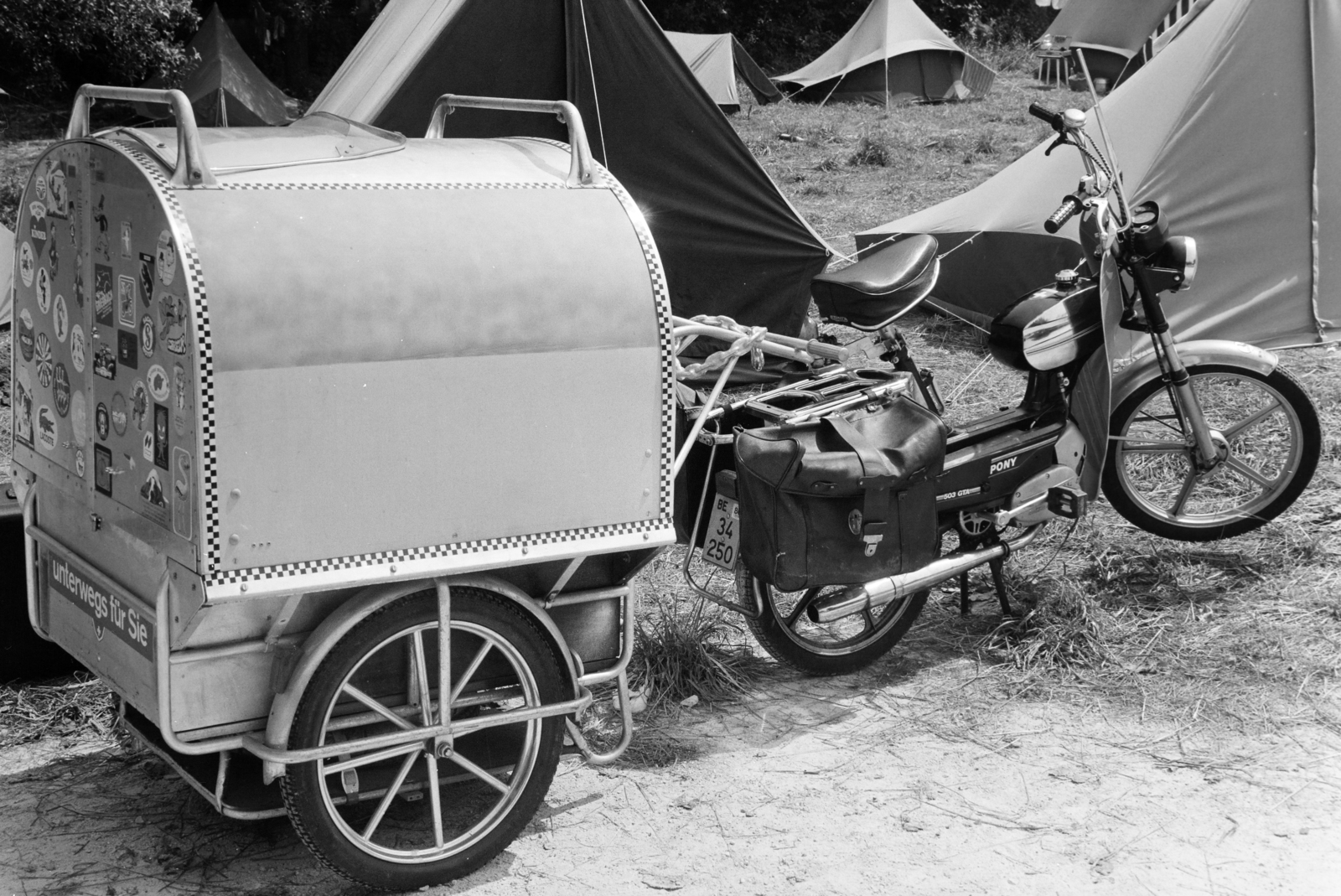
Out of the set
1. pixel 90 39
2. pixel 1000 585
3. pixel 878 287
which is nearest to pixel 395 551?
pixel 878 287

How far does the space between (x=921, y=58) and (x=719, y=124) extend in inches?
605

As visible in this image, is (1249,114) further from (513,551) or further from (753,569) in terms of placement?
(513,551)

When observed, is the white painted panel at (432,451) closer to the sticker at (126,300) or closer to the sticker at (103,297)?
the sticker at (126,300)

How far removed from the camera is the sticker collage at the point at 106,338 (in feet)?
9.27

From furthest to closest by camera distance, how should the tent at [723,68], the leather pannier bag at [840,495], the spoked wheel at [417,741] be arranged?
1. the tent at [723,68]
2. the leather pannier bag at [840,495]
3. the spoked wheel at [417,741]

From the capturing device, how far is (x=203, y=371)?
2725mm

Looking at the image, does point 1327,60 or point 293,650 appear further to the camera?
point 1327,60

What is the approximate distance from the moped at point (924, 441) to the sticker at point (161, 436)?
4.81 ft

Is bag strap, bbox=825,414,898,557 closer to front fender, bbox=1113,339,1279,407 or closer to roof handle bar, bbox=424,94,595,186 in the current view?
roof handle bar, bbox=424,94,595,186

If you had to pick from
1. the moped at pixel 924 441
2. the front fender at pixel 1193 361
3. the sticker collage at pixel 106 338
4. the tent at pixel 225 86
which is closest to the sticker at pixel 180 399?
the sticker collage at pixel 106 338

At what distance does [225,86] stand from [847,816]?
1666 centimetres

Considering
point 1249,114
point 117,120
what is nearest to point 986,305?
point 1249,114

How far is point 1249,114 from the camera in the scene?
7246 millimetres

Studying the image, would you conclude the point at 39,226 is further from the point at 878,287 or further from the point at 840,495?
the point at 878,287
